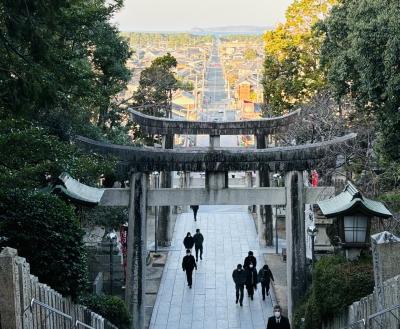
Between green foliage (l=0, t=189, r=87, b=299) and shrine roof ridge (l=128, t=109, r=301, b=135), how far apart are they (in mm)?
12467

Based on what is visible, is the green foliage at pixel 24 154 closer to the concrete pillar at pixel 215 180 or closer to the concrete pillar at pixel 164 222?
the concrete pillar at pixel 215 180

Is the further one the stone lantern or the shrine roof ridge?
the shrine roof ridge

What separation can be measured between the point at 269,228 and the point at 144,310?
961 cm

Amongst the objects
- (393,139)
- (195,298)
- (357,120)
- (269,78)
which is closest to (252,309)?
(195,298)

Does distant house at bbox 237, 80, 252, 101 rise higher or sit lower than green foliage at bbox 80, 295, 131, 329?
higher

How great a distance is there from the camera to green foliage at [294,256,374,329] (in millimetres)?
12469

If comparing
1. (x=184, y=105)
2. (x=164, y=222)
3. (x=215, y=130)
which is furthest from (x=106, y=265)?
(x=184, y=105)

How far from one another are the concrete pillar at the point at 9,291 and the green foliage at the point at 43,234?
2987mm

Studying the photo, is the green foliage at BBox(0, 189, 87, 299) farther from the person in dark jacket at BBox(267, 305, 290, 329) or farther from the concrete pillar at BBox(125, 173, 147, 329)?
the concrete pillar at BBox(125, 173, 147, 329)

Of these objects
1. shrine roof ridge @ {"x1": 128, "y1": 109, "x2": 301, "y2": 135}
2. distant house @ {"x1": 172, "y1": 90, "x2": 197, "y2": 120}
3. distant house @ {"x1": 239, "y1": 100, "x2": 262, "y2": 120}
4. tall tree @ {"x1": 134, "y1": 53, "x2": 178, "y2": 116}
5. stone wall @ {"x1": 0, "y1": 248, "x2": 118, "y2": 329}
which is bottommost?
stone wall @ {"x1": 0, "y1": 248, "x2": 118, "y2": 329}

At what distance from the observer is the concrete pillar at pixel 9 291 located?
7.68 meters

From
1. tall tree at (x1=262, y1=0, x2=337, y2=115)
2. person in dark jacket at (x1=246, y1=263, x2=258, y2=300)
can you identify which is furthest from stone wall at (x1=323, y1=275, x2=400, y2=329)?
tall tree at (x1=262, y1=0, x2=337, y2=115)

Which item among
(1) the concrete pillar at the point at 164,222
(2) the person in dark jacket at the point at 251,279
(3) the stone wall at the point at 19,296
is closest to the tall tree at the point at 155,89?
(1) the concrete pillar at the point at 164,222

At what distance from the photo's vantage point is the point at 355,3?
67.2 feet
